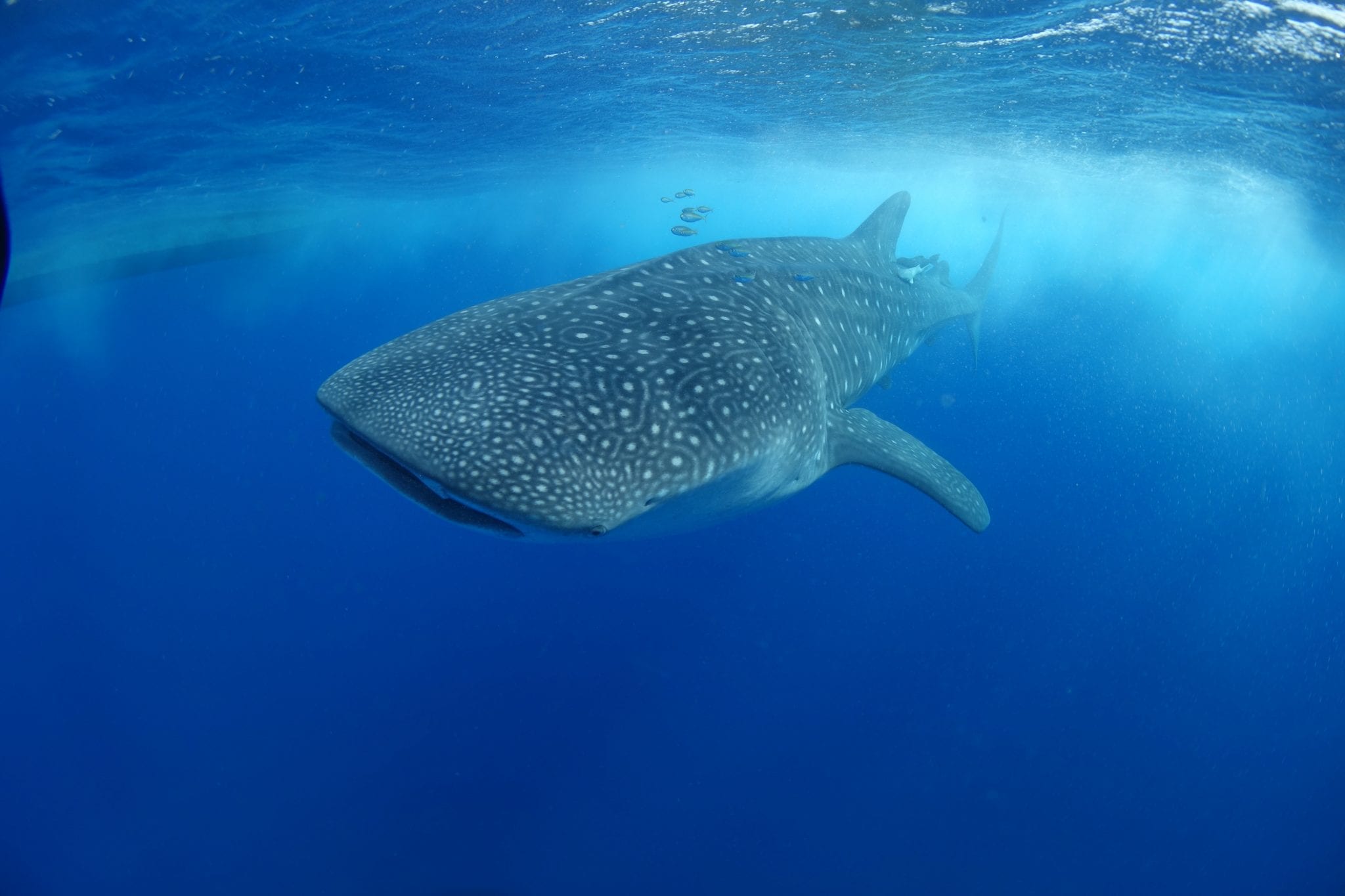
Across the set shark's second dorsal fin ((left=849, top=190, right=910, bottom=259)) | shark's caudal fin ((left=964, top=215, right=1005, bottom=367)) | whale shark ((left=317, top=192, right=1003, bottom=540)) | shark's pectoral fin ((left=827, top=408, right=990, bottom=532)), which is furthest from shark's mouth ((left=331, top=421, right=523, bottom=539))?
shark's caudal fin ((left=964, top=215, right=1005, bottom=367))

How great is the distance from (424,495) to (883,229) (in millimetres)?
7985

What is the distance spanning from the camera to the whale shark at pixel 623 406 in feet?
10.9

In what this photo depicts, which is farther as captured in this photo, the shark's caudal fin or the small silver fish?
the shark's caudal fin

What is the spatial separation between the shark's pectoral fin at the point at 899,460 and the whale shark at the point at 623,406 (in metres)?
0.02

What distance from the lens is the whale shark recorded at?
3.32 m

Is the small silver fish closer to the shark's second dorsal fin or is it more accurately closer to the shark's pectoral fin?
the shark's second dorsal fin

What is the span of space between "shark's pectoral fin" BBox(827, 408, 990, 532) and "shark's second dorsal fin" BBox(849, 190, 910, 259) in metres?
3.35

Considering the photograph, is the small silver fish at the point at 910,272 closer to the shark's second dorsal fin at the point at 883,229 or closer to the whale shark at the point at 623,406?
the shark's second dorsal fin at the point at 883,229

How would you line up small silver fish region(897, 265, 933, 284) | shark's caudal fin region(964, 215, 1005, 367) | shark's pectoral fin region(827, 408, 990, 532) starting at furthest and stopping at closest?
shark's caudal fin region(964, 215, 1005, 367) < small silver fish region(897, 265, 933, 284) < shark's pectoral fin region(827, 408, 990, 532)

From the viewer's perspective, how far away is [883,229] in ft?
30.9

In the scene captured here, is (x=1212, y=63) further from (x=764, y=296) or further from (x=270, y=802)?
(x=270, y=802)

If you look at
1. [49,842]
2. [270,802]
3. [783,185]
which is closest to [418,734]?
[270,802]

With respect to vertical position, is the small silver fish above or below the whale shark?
below

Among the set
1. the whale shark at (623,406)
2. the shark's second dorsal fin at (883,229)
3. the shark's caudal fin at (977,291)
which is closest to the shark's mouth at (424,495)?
the whale shark at (623,406)
